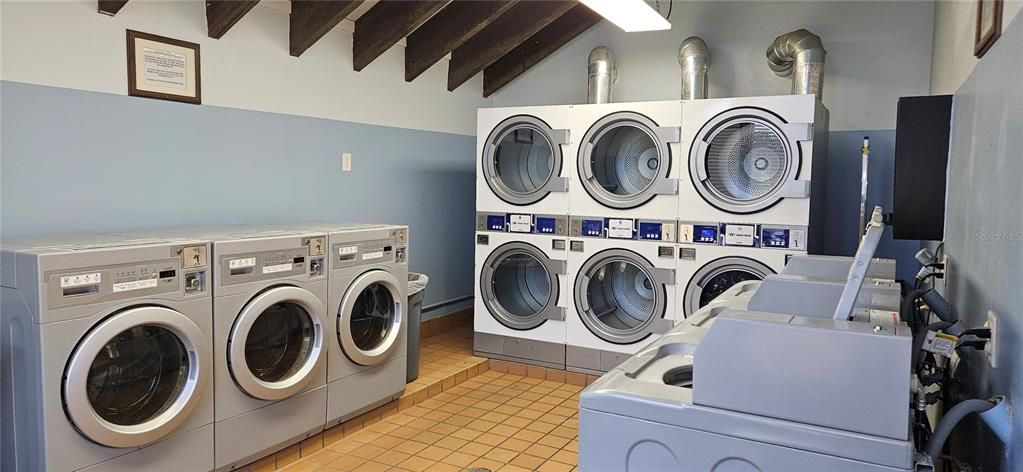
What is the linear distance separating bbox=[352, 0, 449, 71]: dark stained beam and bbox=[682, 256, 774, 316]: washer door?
225cm

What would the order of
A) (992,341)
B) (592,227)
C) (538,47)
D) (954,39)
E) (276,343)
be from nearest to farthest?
(992,341), (954,39), (276,343), (592,227), (538,47)

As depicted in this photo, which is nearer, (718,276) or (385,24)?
(718,276)

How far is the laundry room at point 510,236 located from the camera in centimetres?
148

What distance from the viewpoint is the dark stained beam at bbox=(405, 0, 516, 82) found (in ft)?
14.4

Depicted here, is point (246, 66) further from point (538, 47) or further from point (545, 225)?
point (538, 47)

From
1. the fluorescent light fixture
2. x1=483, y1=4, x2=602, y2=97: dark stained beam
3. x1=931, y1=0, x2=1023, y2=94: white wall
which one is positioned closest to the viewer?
x1=931, y1=0, x2=1023, y2=94: white wall

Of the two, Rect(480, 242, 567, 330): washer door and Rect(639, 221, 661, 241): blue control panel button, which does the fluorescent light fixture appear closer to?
Rect(639, 221, 661, 241): blue control panel button

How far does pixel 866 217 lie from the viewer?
175 inches

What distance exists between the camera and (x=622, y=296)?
15.0 feet

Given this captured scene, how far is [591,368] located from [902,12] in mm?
3117

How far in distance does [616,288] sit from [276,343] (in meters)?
2.34

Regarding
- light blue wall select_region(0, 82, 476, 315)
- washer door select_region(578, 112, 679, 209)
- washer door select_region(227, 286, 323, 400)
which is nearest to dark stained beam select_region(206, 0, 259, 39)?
light blue wall select_region(0, 82, 476, 315)

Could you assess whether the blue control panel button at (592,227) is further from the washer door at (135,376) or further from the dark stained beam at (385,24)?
the washer door at (135,376)

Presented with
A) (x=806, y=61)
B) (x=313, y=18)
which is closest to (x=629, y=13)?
(x=806, y=61)
